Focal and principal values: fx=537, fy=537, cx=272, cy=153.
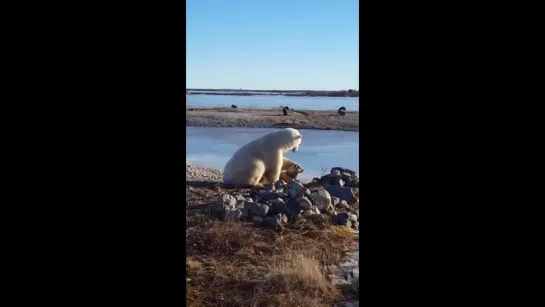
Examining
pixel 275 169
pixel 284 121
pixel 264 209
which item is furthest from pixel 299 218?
pixel 284 121

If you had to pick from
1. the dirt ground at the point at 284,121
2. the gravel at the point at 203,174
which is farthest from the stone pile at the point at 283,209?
the dirt ground at the point at 284,121

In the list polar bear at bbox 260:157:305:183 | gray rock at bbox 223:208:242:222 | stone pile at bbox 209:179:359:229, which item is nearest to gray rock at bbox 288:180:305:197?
stone pile at bbox 209:179:359:229

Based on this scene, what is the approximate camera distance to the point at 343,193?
6309 mm

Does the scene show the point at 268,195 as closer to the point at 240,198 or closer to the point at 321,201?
the point at 240,198

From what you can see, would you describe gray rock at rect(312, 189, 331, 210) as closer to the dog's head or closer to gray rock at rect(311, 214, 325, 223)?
gray rock at rect(311, 214, 325, 223)

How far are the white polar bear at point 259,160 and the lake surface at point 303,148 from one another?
73cm

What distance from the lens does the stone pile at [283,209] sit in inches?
205

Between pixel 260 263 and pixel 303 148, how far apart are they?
6.36 meters

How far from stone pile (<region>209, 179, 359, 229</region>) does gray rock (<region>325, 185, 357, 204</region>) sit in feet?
0.88

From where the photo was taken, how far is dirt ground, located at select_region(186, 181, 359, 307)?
3439mm
